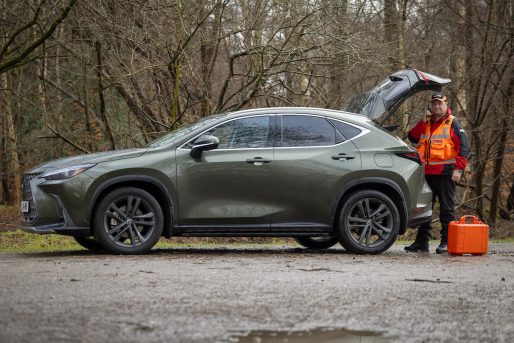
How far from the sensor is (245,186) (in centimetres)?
1057

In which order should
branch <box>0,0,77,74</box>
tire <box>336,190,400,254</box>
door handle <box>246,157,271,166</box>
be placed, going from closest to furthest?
door handle <box>246,157,271,166</box> → tire <box>336,190,400,254</box> → branch <box>0,0,77,74</box>

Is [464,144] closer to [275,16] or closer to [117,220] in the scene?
[117,220]

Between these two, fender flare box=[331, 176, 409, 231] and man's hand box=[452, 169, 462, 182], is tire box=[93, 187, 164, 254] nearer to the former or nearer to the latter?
fender flare box=[331, 176, 409, 231]

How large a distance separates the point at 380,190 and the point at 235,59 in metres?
7.74

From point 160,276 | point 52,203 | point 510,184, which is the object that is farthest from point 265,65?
point 510,184

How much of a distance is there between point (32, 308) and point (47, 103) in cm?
1386

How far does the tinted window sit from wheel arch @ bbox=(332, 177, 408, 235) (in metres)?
0.59

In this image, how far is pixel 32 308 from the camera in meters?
6.28

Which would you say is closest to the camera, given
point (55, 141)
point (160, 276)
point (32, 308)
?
point (32, 308)

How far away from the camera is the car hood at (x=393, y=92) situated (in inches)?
461

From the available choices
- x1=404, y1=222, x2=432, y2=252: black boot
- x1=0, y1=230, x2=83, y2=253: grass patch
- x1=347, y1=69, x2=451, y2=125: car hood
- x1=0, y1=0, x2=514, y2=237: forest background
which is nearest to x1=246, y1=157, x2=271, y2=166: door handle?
x1=347, y1=69, x2=451, y2=125: car hood

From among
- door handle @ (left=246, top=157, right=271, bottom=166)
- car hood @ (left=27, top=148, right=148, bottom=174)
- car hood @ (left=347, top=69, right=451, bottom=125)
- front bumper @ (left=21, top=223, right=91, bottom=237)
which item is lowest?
front bumper @ (left=21, top=223, right=91, bottom=237)

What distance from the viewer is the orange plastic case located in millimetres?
11477

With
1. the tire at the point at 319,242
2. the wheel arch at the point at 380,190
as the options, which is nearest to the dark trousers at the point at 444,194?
the wheel arch at the point at 380,190
